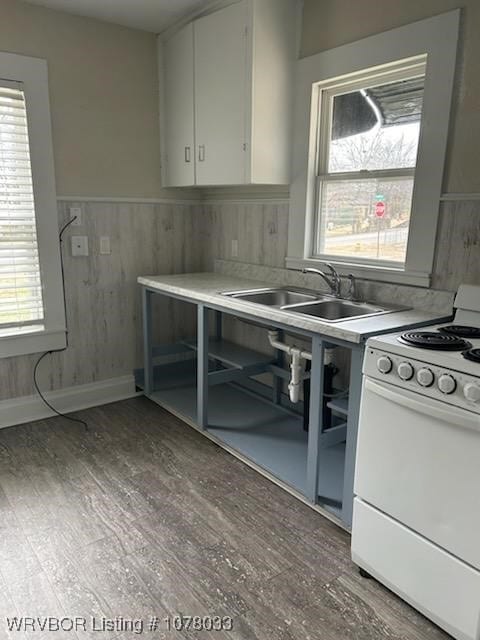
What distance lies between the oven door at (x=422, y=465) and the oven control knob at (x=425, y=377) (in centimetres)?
5

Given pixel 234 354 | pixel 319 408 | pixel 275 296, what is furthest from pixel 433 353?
pixel 234 354

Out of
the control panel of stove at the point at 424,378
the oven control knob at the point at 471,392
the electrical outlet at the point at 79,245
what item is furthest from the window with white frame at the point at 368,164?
the electrical outlet at the point at 79,245

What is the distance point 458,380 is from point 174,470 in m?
1.63

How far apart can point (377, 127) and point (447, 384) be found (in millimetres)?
1639

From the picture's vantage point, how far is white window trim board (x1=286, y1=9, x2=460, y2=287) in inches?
81.0

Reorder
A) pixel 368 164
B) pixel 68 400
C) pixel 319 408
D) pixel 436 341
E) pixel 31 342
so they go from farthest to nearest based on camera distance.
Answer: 1. pixel 68 400
2. pixel 31 342
3. pixel 368 164
4. pixel 319 408
5. pixel 436 341

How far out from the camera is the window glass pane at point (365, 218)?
2439 mm

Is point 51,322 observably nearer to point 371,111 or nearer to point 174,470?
point 174,470

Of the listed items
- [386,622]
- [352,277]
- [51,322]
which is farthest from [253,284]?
[386,622]

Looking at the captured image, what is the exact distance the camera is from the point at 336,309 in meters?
2.51

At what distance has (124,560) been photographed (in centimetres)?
186

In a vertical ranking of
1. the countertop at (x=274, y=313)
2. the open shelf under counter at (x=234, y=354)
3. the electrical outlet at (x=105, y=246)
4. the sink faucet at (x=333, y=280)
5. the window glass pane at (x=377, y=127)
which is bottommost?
the open shelf under counter at (x=234, y=354)

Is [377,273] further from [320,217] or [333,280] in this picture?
[320,217]

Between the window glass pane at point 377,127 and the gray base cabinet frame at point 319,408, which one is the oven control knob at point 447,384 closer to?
the gray base cabinet frame at point 319,408
